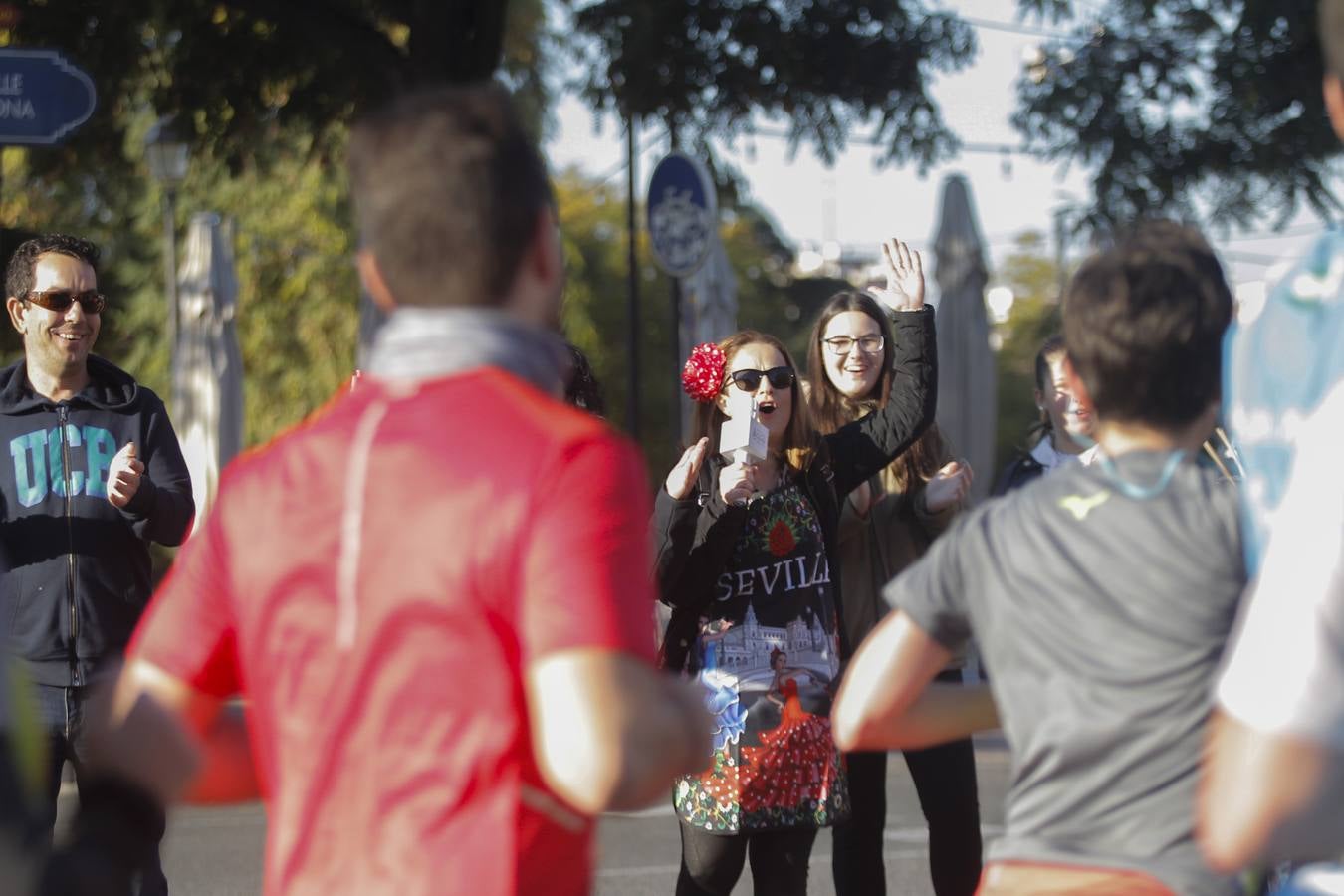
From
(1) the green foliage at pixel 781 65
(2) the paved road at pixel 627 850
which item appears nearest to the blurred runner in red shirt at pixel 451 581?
(2) the paved road at pixel 627 850

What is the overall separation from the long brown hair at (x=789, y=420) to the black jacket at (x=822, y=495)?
4 cm

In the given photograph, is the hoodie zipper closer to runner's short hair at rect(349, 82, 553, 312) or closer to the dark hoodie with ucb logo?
the dark hoodie with ucb logo

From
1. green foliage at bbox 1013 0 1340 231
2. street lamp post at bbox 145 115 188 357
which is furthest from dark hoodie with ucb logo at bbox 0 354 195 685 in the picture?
green foliage at bbox 1013 0 1340 231

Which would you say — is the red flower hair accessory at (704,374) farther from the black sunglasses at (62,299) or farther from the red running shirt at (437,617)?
the red running shirt at (437,617)

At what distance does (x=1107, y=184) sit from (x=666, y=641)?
866cm

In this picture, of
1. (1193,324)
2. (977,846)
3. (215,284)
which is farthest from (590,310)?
(1193,324)

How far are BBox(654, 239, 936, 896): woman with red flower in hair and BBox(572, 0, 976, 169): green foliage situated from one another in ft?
20.5

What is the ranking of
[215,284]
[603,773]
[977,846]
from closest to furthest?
[603,773] → [977,846] → [215,284]

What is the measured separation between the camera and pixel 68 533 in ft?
15.5

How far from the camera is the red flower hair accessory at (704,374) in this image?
4730 mm

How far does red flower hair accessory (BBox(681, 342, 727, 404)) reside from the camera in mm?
4730

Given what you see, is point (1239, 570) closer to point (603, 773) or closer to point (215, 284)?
point (603, 773)

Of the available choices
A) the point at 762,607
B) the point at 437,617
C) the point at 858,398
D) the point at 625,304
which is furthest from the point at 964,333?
the point at 625,304

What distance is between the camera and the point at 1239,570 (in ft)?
7.25
